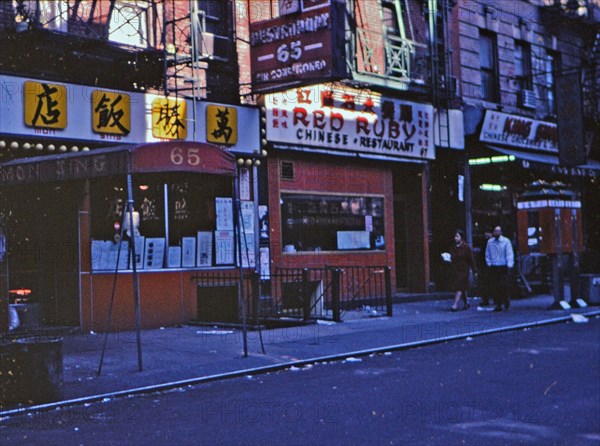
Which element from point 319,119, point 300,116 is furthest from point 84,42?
point 319,119

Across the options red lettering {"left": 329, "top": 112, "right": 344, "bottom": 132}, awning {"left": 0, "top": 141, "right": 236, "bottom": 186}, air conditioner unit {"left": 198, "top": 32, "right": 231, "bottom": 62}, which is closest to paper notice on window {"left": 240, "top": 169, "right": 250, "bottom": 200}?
air conditioner unit {"left": 198, "top": 32, "right": 231, "bottom": 62}

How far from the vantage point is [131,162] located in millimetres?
10078

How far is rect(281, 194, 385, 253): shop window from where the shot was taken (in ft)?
61.2

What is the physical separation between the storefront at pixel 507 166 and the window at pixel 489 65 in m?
1.07

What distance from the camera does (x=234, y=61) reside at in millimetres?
17500

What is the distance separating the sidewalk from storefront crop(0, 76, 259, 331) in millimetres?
851

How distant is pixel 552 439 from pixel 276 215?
12.1 m

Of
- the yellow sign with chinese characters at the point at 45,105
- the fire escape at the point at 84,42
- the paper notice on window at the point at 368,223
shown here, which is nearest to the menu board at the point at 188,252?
the fire escape at the point at 84,42

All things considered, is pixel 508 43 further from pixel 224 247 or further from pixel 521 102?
pixel 224 247

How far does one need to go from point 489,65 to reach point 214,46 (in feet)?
34.4

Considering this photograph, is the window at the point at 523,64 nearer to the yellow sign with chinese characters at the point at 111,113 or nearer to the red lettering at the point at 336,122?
the red lettering at the point at 336,122

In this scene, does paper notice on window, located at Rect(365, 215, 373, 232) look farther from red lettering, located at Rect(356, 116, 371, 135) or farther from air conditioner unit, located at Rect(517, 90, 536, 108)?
air conditioner unit, located at Rect(517, 90, 536, 108)

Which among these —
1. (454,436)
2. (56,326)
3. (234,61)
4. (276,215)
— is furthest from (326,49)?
(454,436)

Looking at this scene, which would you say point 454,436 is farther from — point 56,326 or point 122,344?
point 56,326
